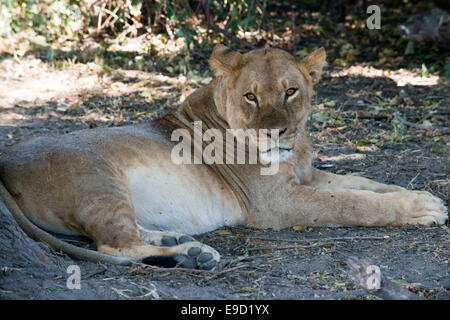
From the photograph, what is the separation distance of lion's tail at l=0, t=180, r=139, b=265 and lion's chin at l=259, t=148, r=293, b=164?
4.09 feet

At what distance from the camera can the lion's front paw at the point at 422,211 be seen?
4.12m

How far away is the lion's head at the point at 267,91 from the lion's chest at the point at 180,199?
0.42 metres

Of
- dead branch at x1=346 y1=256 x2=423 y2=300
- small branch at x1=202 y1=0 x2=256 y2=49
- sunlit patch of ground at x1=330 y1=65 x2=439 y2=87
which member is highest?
small branch at x1=202 y1=0 x2=256 y2=49

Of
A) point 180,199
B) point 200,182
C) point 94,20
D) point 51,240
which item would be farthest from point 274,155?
point 94,20

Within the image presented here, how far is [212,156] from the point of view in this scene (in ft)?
14.6

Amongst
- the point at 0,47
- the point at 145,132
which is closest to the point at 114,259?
the point at 145,132

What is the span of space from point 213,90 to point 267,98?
592 mm

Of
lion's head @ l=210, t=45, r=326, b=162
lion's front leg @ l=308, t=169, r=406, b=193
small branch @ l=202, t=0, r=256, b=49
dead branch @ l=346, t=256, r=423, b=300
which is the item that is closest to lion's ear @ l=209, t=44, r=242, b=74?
lion's head @ l=210, t=45, r=326, b=162

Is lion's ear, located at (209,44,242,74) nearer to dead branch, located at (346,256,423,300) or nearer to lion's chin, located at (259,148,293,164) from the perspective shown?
lion's chin, located at (259,148,293,164)

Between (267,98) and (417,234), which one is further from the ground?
(267,98)

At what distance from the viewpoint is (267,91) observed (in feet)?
13.5

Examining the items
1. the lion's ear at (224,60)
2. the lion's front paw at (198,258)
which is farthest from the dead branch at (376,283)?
the lion's ear at (224,60)

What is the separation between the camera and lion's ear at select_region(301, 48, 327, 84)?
4.41 m
